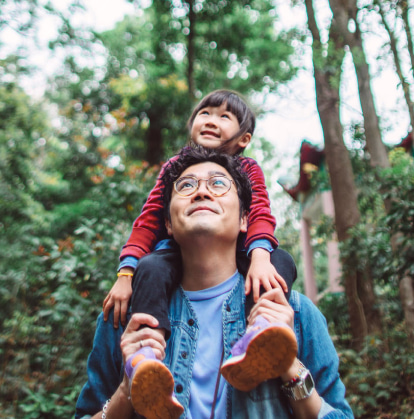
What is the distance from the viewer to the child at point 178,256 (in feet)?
4.36

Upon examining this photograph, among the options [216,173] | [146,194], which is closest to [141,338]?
[216,173]

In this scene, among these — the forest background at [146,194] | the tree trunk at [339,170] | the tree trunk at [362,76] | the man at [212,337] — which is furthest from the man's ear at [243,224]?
the tree trunk at [362,76]

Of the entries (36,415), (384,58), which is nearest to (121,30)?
(384,58)

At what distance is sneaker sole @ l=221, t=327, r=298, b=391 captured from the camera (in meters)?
1.26

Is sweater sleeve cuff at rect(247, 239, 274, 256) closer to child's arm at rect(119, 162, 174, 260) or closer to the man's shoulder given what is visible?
the man's shoulder

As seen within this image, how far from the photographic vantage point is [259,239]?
5.85ft

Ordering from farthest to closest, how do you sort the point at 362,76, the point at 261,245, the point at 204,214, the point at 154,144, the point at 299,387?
the point at 154,144 → the point at 362,76 → the point at 261,245 → the point at 204,214 → the point at 299,387

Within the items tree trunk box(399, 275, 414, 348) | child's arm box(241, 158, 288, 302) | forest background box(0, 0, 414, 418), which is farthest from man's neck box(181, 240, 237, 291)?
tree trunk box(399, 275, 414, 348)

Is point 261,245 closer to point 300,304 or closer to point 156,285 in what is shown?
point 300,304

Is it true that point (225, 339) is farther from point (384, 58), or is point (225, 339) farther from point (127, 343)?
point (384, 58)

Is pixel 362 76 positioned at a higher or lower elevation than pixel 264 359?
higher

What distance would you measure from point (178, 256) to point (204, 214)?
0.29 metres

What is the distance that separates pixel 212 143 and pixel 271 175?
60.5 feet

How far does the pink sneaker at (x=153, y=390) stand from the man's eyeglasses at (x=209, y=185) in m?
0.72
